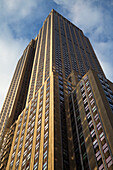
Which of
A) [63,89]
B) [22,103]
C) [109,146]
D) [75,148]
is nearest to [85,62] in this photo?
[22,103]

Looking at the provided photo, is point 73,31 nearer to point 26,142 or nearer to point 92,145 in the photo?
point 26,142

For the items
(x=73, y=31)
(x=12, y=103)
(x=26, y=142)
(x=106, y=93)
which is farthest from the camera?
(x=73, y=31)

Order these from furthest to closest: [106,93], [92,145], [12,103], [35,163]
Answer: [12,103] → [106,93] → [35,163] → [92,145]

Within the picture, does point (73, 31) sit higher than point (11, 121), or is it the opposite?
point (73, 31)

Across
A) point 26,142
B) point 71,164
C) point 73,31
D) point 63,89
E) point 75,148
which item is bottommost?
point 71,164

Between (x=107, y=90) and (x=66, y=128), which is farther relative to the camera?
(x=107, y=90)

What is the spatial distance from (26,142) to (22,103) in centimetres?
5545

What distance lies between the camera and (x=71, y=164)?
142 ft

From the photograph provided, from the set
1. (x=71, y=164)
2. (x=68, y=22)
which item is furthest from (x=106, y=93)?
(x=68, y=22)

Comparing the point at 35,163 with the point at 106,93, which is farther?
the point at 106,93

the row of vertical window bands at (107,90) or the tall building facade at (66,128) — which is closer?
the tall building facade at (66,128)

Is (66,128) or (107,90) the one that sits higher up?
(107,90)

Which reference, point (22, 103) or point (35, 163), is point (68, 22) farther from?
point (35, 163)

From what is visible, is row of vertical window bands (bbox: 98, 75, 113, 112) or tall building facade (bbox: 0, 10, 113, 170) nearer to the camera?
tall building facade (bbox: 0, 10, 113, 170)
